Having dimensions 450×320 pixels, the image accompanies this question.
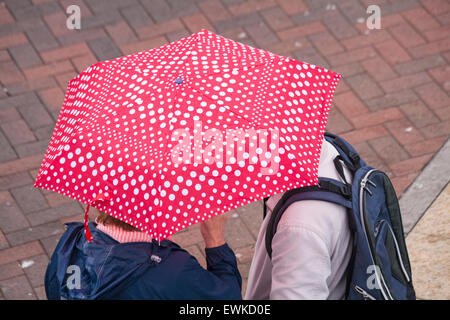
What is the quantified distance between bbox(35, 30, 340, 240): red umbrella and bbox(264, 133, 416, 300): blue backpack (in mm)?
150

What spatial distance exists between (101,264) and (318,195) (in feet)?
2.70

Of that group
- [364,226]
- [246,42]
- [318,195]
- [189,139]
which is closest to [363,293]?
[364,226]

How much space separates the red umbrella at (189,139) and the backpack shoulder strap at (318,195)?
11cm

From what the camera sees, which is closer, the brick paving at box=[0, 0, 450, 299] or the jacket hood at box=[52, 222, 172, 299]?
the jacket hood at box=[52, 222, 172, 299]

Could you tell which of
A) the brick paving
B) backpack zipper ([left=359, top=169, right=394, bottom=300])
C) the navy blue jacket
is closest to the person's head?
the navy blue jacket

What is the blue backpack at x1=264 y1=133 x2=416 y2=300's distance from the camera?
2.71 meters

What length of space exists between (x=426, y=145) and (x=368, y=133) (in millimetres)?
401

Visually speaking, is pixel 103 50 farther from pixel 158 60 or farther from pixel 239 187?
pixel 239 187

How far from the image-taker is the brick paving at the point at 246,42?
4.55m

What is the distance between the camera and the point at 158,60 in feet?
9.80

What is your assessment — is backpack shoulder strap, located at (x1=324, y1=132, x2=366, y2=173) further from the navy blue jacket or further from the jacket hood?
the jacket hood

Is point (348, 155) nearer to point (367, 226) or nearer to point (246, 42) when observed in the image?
point (367, 226)

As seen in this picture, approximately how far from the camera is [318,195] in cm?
268

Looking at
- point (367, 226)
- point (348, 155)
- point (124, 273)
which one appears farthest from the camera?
point (348, 155)
